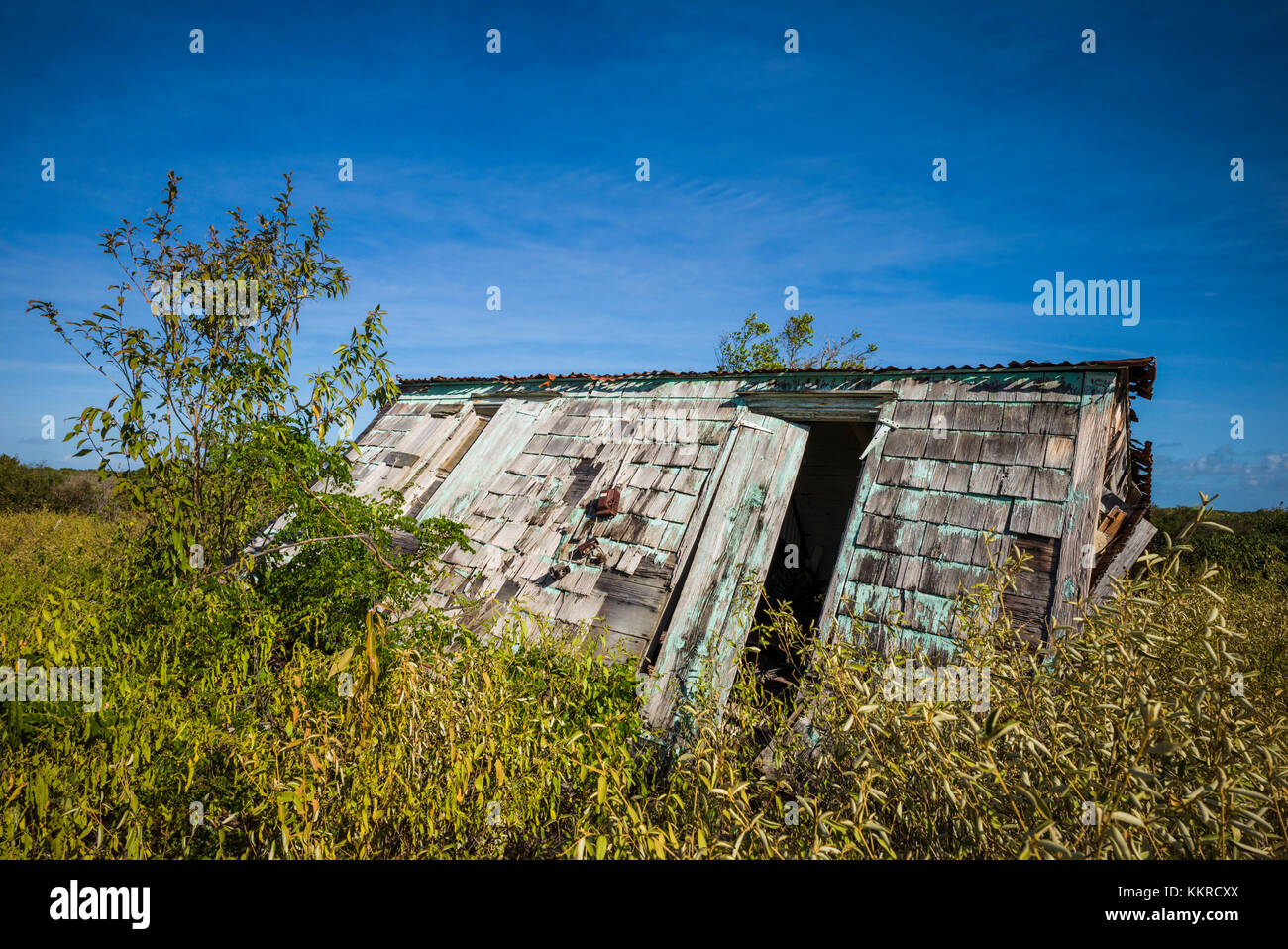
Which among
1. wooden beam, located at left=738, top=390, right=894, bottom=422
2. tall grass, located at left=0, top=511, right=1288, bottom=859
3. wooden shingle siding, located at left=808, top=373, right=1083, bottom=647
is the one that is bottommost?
tall grass, located at left=0, top=511, right=1288, bottom=859

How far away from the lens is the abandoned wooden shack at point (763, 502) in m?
4.74

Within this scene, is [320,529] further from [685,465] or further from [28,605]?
[685,465]

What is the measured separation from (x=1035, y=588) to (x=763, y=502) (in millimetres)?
2331

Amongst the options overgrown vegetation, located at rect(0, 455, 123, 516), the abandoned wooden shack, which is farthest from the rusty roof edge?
overgrown vegetation, located at rect(0, 455, 123, 516)

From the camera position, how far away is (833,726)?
99.1 inches

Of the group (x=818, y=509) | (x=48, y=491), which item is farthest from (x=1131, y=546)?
(x=48, y=491)

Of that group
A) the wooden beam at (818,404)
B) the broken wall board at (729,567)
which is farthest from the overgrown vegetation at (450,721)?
the wooden beam at (818,404)

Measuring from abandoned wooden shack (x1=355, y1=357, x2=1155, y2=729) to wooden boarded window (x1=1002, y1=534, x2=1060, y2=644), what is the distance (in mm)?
15

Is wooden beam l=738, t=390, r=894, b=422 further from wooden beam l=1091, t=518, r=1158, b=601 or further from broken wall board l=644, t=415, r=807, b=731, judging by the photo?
wooden beam l=1091, t=518, r=1158, b=601

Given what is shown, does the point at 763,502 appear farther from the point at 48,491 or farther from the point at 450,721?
the point at 48,491

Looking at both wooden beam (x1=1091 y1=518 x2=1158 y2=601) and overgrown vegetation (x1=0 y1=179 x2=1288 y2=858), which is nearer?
overgrown vegetation (x1=0 y1=179 x2=1288 y2=858)

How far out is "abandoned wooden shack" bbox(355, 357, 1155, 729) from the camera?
474 centimetres
